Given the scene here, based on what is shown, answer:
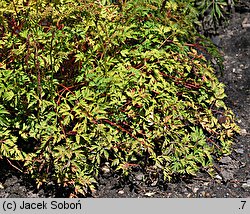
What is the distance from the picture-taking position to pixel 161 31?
12.5 ft

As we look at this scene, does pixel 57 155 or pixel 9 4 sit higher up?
pixel 9 4

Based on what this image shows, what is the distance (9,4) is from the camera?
371 cm

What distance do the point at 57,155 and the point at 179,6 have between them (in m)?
1.64

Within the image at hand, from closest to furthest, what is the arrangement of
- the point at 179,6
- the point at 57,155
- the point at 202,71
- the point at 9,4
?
1. the point at 57,155
2. the point at 9,4
3. the point at 202,71
4. the point at 179,6

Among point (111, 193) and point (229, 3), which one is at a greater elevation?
point (229, 3)

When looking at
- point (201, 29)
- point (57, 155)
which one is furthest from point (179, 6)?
point (57, 155)

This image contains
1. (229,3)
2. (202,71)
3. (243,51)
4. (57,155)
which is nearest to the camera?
(57,155)

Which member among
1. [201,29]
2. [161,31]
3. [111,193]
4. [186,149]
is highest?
[161,31]

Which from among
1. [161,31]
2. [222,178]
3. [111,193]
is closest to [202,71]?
[161,31]

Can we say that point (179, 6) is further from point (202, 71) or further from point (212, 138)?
point (212, 138)

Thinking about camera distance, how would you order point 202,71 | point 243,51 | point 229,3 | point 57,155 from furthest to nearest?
point 229,3, point 243,51, point 202,71, point 57,155

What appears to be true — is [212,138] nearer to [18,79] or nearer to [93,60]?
[93,60]

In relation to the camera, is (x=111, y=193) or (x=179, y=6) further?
(x=179, y=6)

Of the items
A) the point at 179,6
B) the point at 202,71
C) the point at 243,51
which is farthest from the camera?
the point at 243,51
